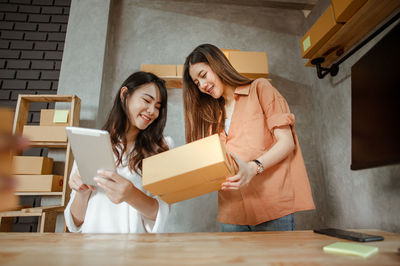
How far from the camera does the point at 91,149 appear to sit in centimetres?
79

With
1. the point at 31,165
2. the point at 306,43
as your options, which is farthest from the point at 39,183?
the point at 306,43

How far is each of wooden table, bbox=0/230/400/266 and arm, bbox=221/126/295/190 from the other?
0.23 metres

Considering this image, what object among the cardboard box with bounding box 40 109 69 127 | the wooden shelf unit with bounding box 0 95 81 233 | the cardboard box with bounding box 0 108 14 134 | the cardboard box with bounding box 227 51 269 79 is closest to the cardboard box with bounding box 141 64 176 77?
the cardboard box with bounding box 227 51 269 79

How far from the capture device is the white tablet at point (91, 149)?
749 millimetres

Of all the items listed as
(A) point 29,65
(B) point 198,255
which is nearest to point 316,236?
(B) point 198,255

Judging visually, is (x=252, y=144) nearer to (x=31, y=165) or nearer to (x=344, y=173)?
(x=344, y=173)

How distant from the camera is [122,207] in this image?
3.36ft

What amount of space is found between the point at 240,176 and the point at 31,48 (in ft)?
9.96

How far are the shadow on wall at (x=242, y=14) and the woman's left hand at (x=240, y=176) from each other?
2.28 m

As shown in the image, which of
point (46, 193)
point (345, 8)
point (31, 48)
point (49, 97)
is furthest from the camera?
point (31, 48)

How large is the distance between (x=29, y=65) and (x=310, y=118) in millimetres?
Result: 3191

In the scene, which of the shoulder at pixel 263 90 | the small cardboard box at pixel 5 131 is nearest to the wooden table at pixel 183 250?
the small cardboard box at pixel 5 131

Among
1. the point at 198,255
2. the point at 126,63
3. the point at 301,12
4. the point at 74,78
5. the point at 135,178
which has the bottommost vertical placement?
the point at 198,255

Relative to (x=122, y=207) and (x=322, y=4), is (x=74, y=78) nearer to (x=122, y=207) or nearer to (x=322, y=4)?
(x=122, y=207)
